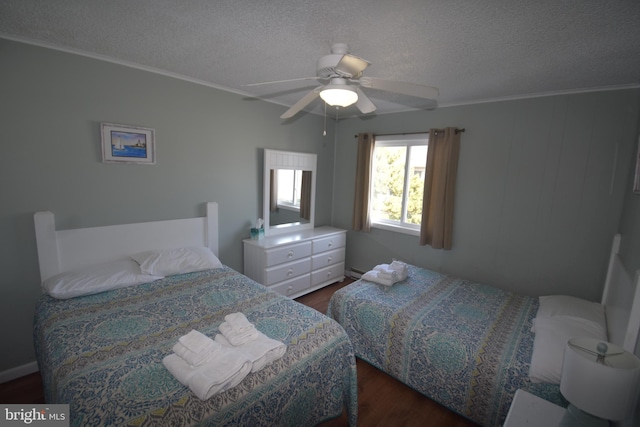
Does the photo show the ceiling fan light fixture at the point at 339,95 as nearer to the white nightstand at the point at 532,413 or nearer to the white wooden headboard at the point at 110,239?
the white nightstand at the point at 532,413

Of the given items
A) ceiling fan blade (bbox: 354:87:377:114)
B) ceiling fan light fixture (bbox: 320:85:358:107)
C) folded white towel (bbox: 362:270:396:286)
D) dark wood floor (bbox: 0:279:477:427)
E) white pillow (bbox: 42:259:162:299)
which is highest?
ceiling fan blade (bbox: 354:87:377:114)

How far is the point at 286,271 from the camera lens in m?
3.38

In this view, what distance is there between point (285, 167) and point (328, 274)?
1561mm

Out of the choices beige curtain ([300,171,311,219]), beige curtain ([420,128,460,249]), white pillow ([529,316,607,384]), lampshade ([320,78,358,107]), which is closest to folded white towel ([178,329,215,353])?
lampshade ([320,78,358,107])

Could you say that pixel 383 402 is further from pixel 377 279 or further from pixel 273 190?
pixel 273 190

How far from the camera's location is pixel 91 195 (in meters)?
2.35

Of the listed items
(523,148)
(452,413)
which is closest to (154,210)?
(452,413)

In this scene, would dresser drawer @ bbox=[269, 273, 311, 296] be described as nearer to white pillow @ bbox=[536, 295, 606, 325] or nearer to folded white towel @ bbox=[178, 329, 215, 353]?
folded white towel @ bbox=[178, 329, 215, 353]

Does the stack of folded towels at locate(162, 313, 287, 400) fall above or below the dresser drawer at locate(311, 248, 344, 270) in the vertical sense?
above

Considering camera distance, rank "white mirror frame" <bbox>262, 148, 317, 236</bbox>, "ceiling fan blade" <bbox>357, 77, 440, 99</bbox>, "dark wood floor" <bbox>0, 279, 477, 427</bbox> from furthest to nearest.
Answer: "white mirror frame" <bbox>262, 148, 317, 236</bbox>
"dark wood floor" <bbox>0, 279, 477, 427</bbox>
"ceiling fan blade" <bbox>357, 77, 440, 99</bbox>

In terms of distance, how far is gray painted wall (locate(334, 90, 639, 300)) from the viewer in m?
2.45

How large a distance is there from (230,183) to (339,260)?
6.08 ft

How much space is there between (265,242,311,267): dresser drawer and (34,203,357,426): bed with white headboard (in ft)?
2.08

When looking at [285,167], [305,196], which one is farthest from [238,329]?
[305,196]
